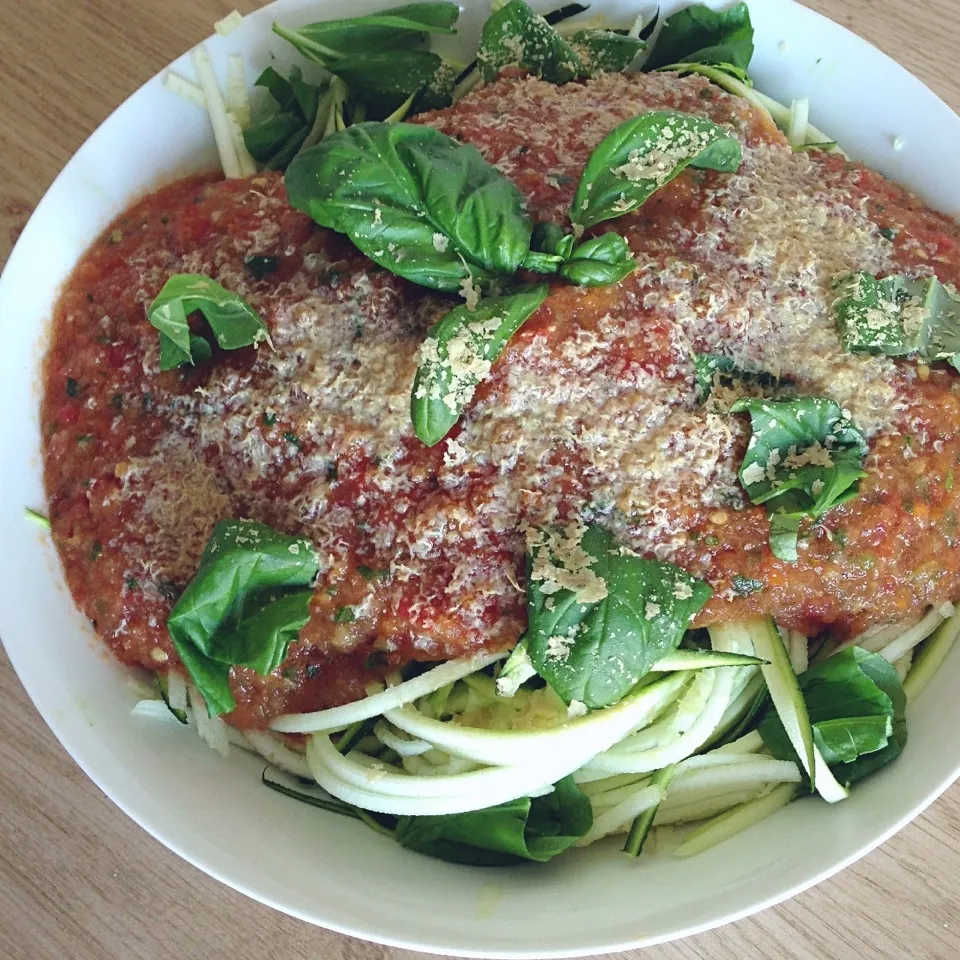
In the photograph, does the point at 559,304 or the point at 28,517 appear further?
the point at 28,517

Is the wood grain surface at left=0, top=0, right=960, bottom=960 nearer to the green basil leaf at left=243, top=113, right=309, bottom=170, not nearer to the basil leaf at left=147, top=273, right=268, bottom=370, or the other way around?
the basil leaf at left=147, top=273, right=268, bottom=370

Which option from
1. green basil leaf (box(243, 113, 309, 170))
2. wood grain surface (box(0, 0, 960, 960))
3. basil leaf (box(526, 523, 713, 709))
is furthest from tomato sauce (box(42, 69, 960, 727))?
wood grain surface (box(0, 0, 960, 960))

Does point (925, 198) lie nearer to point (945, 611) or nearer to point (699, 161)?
point (699, 161)

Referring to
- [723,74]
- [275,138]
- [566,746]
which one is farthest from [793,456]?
[275,138]

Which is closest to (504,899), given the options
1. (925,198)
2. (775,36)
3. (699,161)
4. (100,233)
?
(699,161)

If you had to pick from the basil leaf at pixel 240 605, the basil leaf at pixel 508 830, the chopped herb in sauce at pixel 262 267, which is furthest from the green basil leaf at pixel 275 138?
the basil leaf at pixel 508 830

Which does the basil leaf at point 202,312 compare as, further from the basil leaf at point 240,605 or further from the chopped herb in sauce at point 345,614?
the chopped herb in sauce at point 345,614
